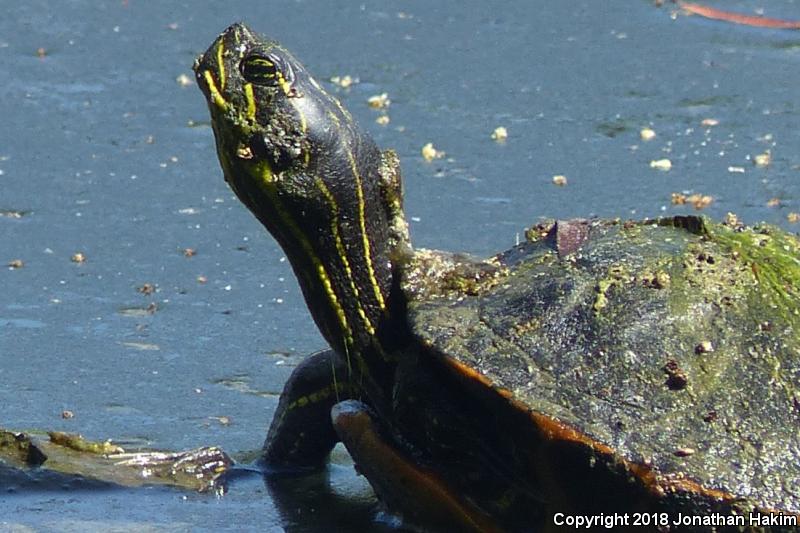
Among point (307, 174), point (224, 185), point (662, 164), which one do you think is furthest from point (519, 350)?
point (662, 164)

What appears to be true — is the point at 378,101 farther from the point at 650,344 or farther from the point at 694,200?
the point at 650,344

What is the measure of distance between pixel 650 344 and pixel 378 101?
3741 mm

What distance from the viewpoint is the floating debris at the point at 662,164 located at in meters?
6.30

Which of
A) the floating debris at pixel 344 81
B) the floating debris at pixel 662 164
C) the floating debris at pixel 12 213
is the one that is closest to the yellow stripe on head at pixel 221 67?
the floating debris at pixel 12 213

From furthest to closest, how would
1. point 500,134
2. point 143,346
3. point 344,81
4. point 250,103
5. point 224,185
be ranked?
point 344,81 → point 500,134 → point 224,185 → point 143,346 → point 250,103

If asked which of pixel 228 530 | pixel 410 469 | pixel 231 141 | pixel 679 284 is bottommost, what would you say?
pixel 228 530

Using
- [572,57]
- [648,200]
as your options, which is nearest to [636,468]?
[648,200]

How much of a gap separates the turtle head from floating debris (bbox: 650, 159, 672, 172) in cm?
263

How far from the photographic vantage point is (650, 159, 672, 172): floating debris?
6.30 m

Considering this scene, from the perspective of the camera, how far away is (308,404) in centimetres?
405

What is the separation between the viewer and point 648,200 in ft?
19.5

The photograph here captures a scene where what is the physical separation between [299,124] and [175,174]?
2567 millimetres

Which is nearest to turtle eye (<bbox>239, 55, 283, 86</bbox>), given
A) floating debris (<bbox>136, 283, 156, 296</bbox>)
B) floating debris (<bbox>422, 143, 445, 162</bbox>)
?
floating debris (<bbox>136, 283, 156, 296</bbox>)

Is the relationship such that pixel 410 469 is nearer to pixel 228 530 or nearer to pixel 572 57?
pixel 228 530
